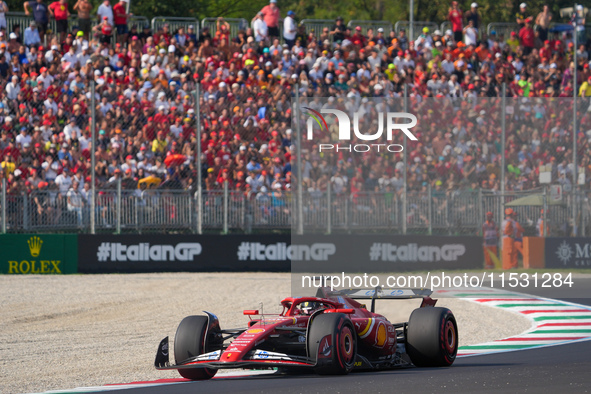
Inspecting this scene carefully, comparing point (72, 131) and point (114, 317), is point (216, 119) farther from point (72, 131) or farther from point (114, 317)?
point (114, 317)

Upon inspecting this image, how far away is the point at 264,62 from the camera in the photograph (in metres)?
23.3

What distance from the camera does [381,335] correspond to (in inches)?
332

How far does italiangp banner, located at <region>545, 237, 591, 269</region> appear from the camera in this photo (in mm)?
19641

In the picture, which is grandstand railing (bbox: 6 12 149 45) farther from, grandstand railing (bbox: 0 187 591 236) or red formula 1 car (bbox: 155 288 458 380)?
red formula 1 car (bbox: 155 288 458 380)

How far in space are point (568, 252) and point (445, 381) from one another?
12.9 meters

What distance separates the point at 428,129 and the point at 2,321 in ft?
30.8

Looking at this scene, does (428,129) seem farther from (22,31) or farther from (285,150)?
(22,31)

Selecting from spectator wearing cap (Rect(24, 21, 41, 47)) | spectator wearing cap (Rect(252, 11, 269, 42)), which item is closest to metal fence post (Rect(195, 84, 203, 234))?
→ spectator wearing cap (Rect(252, 11, 269, 42))

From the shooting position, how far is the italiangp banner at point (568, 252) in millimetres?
19641

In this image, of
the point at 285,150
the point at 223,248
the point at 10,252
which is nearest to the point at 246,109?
the point at 285,150

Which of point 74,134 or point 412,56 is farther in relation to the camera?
point 412,56

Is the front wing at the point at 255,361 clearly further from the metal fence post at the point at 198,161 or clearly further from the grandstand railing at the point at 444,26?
the grandstand railing at the point at 444,26

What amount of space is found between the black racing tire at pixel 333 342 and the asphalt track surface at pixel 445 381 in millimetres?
104

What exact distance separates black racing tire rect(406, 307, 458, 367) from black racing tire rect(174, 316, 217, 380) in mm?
1880
